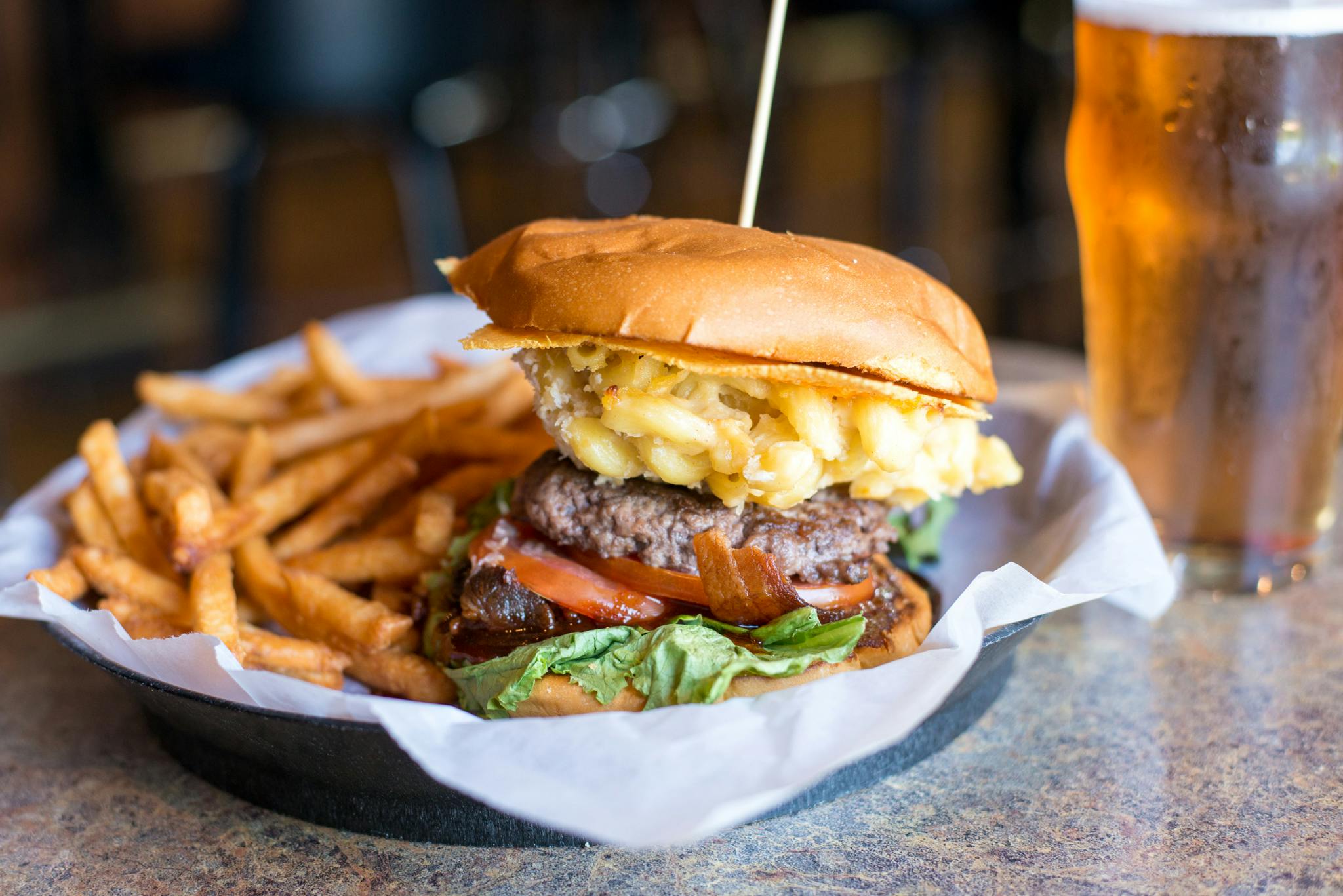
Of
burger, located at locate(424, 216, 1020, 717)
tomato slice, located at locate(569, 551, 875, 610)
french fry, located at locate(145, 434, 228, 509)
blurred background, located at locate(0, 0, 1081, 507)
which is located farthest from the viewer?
blurred background, located at locate(0, 0, 1081, 507)

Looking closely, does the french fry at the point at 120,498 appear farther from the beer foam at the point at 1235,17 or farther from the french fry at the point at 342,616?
the beer foam at the point at 1235,17

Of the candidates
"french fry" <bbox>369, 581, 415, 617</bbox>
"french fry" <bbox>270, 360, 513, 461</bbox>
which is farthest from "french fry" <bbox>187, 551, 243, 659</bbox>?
"french fry" <bbox>270, 360, 513, 461</bbox>

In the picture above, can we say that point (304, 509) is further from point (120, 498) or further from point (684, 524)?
point (684, 524)

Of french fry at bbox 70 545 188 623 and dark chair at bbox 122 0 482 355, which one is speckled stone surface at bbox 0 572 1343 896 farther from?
dark chair at bbox 122 0 482 355

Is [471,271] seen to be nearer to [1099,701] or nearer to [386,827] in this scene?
[386,827]

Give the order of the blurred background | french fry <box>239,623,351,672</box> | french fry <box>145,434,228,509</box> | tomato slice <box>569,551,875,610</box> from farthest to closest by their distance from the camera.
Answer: the blurred background → french fry <box>145,434,228,509</box> → french fry <box>239,623,351,672</box> → tomato slice <box>569,551,875,610</box>
